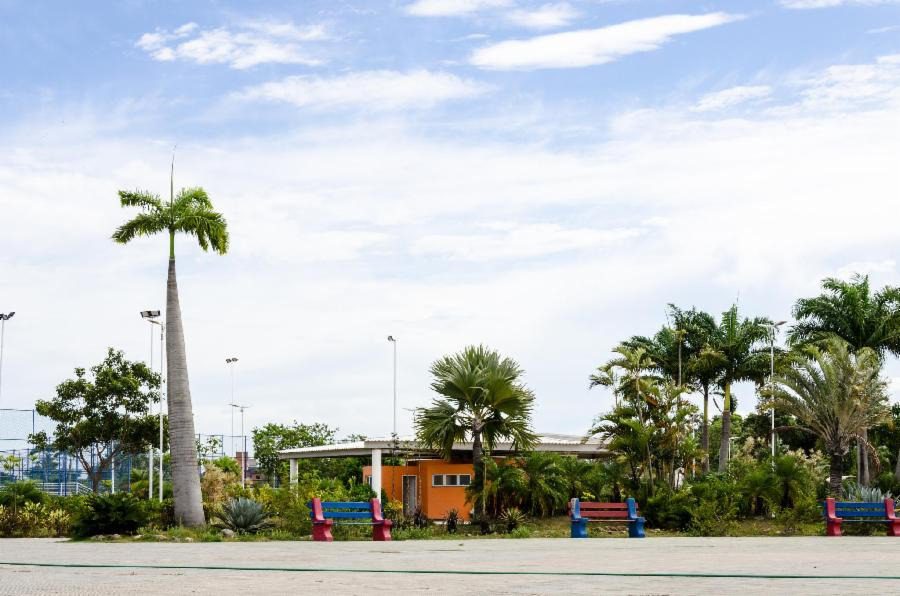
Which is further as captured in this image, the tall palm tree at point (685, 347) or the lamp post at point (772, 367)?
the tall palm tree at point (685, 347)

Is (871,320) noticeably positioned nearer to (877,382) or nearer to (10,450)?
(877,382)

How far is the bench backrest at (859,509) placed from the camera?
2570 centimetres

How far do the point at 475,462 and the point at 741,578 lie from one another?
17.2m

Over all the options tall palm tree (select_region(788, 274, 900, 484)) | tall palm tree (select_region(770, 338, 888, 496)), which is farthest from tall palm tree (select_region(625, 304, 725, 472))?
tall palm tree (select_region(770, 338, 888, 496))

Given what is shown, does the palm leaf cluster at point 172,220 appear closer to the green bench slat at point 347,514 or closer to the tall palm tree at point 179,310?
the tall palm tree at point 179,310

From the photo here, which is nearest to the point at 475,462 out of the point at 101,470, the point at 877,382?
the point at 877,382

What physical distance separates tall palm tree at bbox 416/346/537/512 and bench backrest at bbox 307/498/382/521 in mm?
5162

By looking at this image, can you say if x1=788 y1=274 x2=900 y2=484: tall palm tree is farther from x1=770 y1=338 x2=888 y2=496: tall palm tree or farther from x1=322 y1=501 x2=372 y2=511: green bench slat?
x1=322 y1=501 x2=372 y2=511: green bench slat

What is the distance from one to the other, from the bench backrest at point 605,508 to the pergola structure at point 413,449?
579 cm

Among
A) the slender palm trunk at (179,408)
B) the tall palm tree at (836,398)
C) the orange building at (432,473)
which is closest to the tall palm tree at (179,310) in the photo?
the slender palm trunk at (179,408)

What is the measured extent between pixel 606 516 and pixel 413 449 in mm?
10676

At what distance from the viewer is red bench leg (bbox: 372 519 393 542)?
892 inches

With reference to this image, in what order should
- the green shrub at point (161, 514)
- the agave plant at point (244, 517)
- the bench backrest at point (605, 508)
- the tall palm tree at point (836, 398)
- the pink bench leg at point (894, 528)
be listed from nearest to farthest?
1. the agave plant at point (244, 517)
2. the green shrub at point (161, 514)
3. the bench backrest at point (605, 508)
4. the pink bench leg at point (894, 528)
5. the tall palm tree at point (836, 398)

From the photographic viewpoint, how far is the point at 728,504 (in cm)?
2928
